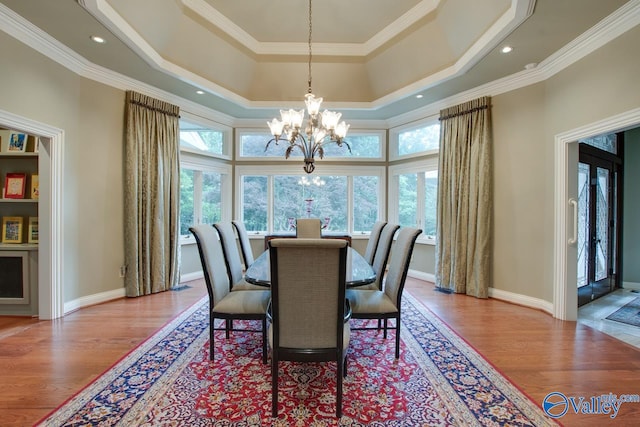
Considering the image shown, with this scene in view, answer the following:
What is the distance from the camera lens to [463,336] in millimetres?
2771

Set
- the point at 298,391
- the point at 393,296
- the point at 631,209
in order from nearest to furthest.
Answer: the point at 298,391, the point at 393,296, the point at 631,209

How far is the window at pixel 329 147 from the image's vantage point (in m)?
5.41

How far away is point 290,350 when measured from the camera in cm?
167

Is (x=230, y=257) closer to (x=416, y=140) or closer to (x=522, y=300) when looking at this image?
(x=522, y=300)

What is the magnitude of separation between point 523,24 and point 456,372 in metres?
3.12

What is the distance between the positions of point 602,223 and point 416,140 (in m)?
2.99

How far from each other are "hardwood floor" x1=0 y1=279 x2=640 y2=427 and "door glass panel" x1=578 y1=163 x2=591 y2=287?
1089 millimetres

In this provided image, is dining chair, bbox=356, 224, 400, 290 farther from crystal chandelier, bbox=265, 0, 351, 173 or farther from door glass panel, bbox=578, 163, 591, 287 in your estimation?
door glass panel, bbox=578, 163, 591, 287

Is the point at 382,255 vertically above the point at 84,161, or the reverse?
the point at 84,161

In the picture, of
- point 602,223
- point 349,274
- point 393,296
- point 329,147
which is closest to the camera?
point 349,274

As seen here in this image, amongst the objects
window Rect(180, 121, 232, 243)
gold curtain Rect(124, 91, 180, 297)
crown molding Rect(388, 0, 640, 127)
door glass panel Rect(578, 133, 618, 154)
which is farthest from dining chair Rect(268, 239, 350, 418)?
door glass panel Rect(578, 133, 618, 154)

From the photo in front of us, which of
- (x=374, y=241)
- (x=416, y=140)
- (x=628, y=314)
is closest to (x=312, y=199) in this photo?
(x=416, y=140)

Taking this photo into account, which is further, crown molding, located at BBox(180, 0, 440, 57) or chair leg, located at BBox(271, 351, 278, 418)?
crown molding, located at BBox(180, 0, 440, 57)

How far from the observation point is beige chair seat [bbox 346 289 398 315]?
2.27 m
